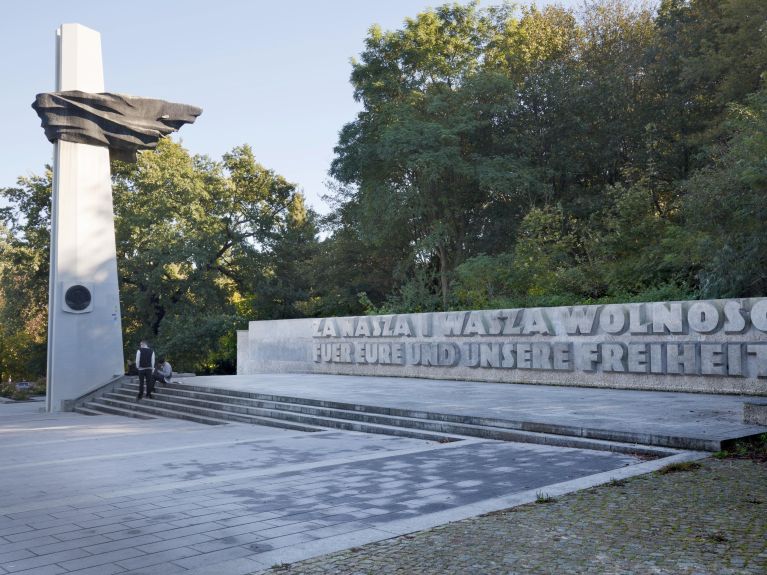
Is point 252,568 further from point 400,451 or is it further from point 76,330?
point 76,330

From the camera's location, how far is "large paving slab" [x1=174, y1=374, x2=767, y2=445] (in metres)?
9.46

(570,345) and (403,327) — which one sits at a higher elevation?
(403,327)

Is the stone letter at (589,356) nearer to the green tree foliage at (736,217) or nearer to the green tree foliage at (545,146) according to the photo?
the green tree foliage at (545,146)

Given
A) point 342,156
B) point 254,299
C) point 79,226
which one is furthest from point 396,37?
point 79,226

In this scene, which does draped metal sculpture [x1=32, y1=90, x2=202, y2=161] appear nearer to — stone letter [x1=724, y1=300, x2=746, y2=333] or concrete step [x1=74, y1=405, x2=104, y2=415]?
concrete step [x1=74, y1=405, x2=104, y2=415]

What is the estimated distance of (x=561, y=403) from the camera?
12969 mm

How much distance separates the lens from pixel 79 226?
2109cm

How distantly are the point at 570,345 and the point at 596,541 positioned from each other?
12273 mm

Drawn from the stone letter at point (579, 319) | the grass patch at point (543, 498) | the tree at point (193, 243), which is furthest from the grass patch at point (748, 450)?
the tree at point (193, 243)

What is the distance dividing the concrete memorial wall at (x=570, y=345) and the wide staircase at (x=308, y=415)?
5689 mm

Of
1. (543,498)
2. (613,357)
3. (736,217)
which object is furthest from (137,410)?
(736,217)

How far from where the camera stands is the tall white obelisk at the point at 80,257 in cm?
2077

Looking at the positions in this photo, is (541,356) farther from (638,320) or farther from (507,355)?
(638,320)

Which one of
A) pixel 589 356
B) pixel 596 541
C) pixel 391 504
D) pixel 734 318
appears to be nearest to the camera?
pixel 596 541
